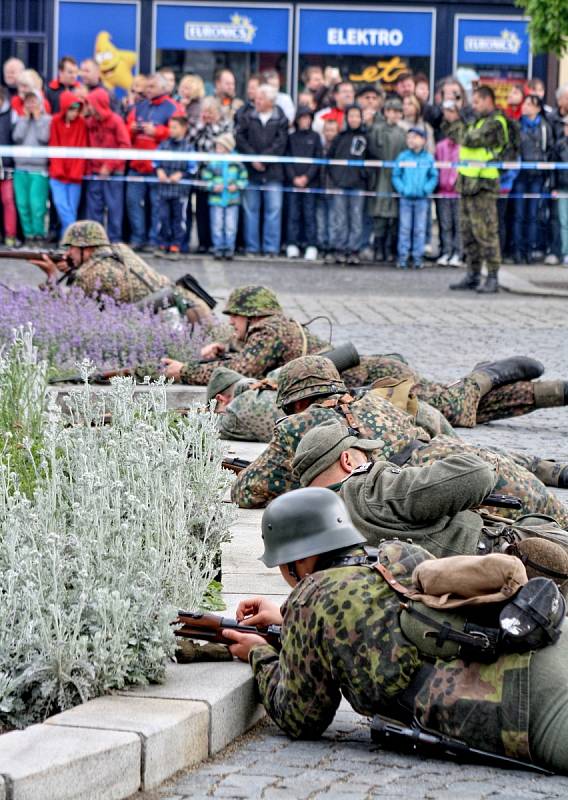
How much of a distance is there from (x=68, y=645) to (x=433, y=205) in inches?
744

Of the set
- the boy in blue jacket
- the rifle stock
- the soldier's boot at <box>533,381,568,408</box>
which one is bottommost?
the rifle stock

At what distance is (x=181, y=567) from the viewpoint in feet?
18.7

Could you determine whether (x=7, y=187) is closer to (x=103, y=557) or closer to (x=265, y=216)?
(x=265, y=216)

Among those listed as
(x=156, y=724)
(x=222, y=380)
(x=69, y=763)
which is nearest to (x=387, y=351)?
(x=222, y=380)

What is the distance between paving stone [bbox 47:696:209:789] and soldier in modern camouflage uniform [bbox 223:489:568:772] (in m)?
0.30

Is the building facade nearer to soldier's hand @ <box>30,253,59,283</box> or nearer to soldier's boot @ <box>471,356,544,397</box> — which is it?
soldier's hand @ <box>30,253,59,283</box>

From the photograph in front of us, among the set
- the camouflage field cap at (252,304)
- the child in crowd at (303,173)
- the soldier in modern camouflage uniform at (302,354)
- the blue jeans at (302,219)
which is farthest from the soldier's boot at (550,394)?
the blue jeans at (302,219)

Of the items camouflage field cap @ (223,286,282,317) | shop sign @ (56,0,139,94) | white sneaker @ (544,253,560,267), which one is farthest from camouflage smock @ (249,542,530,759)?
shop sign @ (56,0,139,94)

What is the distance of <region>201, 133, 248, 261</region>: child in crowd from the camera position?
70.5 feet

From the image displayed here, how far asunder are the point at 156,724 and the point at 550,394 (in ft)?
21.3

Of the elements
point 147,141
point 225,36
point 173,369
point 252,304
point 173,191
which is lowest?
point 173,369

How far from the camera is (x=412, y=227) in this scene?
2188 cm

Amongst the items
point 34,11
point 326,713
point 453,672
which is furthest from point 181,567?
point 34,11

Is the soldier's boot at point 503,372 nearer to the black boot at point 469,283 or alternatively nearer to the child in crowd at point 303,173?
the black boot at point 469,283
